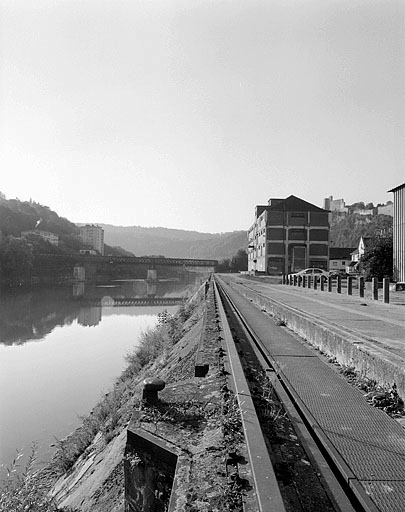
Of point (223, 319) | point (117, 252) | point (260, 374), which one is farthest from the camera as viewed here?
point (117, 252)

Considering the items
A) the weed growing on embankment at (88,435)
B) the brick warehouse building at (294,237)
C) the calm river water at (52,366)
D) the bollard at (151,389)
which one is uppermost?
the brick warehouse building at (294,237)

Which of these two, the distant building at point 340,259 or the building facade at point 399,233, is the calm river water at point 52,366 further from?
the distant building at point 340,259

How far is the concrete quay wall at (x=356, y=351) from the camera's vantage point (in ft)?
16.0

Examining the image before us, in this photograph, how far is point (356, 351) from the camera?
237 inches

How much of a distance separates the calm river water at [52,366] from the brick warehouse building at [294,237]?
29.9 m

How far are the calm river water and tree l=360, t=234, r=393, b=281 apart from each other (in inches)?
732

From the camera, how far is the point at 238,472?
245 centimetres

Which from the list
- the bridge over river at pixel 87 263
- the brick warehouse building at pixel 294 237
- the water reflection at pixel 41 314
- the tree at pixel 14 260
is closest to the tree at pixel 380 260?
the water reflection at pixel 41 314

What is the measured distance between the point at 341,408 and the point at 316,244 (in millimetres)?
61527

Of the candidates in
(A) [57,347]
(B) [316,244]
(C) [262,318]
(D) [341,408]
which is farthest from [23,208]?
(D) [341,408]

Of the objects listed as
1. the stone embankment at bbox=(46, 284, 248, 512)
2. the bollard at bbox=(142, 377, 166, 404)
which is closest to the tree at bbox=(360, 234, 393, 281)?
the stone embankment at bbox=(46, 284, 248, 512)

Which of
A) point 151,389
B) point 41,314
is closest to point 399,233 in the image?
point 41,314

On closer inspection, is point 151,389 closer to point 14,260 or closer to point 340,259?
point 14,260

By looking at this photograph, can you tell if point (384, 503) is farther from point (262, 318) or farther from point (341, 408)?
point (262, 318)
